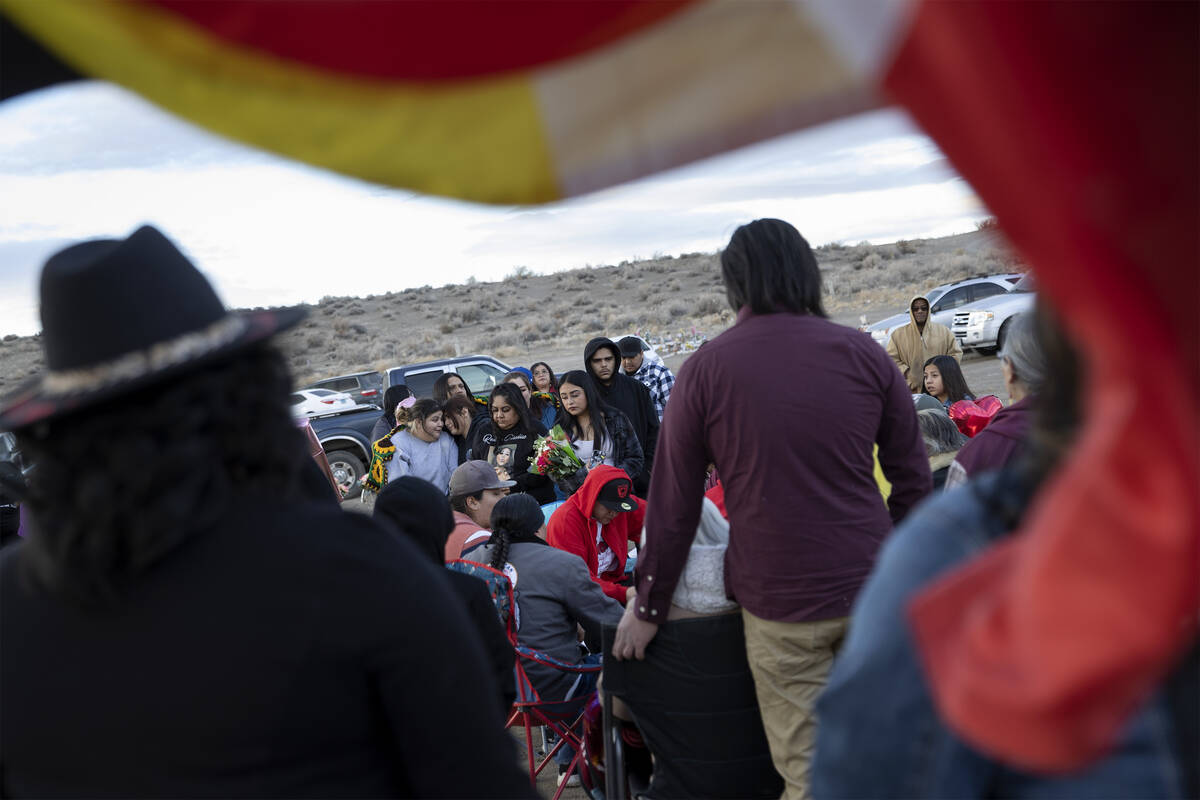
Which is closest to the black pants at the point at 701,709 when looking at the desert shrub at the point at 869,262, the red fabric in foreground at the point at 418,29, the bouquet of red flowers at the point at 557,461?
the red fabric in foreground at the point at 418,29

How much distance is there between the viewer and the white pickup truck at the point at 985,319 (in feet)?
63.0

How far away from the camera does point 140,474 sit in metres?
1.38

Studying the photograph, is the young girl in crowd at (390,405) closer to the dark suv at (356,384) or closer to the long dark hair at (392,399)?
the long dark hair at (392,399)

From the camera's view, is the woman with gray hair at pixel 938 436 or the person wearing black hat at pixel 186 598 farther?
the woman with gray hair at pixel 938 436

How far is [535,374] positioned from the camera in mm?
10281

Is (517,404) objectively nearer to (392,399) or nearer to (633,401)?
(633,401)

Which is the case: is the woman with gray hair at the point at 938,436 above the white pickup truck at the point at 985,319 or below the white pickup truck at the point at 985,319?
above

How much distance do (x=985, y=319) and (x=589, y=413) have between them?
14.5 m

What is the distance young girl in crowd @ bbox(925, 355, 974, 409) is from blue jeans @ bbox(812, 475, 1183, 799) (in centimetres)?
627

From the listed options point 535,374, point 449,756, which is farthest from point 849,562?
point 535,374

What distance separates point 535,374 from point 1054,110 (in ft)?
31.6

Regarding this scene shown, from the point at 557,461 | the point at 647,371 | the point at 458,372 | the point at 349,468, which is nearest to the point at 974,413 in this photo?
the point at 557,461

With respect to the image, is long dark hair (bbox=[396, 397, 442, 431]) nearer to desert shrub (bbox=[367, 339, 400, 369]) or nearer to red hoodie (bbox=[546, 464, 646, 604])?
red hoodie (bbox=[546, 464, 646, 604])

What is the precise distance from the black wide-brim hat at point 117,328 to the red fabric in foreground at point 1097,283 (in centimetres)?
111
